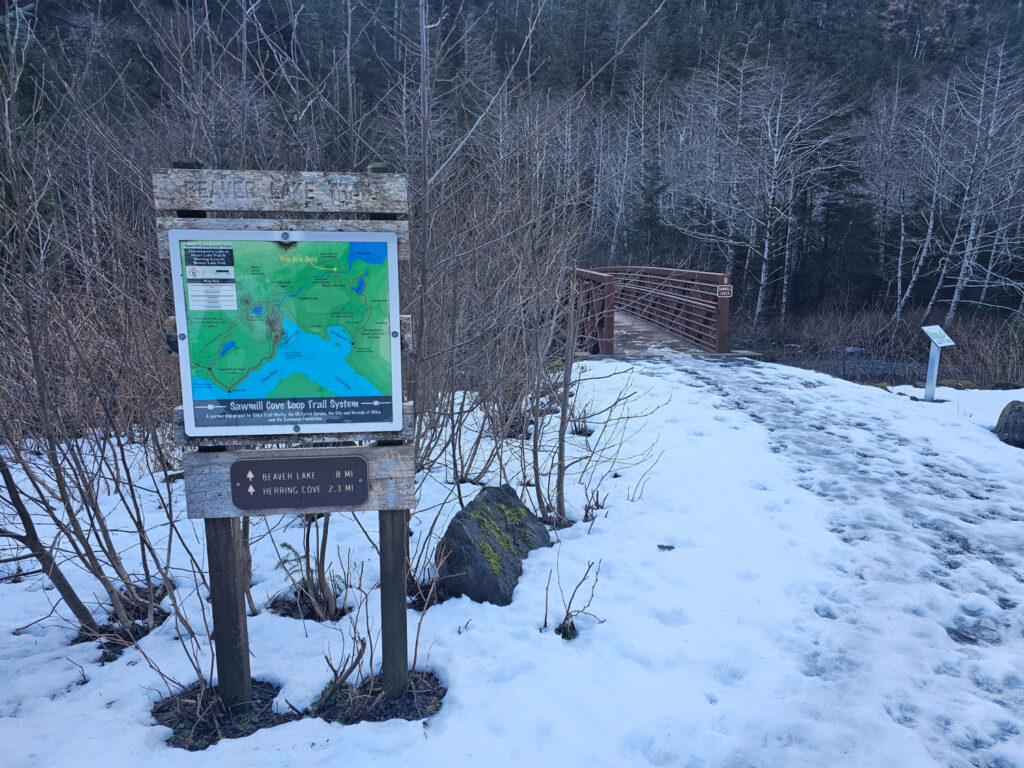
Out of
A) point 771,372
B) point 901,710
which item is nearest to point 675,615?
point 901,710

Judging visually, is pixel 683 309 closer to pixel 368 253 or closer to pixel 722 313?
pixel 722 313

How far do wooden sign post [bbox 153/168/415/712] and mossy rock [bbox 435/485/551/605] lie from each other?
1.14 metres

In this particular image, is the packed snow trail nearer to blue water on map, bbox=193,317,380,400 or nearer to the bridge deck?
blue water on map, bbox=193,317,380,400

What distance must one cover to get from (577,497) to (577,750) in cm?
266

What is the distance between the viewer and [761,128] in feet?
78.7

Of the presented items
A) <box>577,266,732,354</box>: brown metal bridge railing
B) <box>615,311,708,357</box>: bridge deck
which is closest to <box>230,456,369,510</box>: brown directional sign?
<box>577,266,732,354</box>: brown metal bridge railing

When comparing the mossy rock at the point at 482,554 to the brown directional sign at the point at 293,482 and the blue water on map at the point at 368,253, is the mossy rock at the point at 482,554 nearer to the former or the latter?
the brown directional sign at the point at 293,482

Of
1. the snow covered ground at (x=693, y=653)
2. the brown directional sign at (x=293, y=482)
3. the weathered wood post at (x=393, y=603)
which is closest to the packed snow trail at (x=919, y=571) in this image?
the snow covered ground at (x=693, y=653)

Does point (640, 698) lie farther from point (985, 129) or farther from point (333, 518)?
point (985, 129)

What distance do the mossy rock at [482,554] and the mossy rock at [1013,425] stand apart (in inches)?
199

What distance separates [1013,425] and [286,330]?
6.75 meters

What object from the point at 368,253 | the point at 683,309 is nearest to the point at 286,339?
the point at 368,253

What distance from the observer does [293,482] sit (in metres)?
2.51

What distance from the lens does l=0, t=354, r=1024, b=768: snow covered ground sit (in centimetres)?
262
